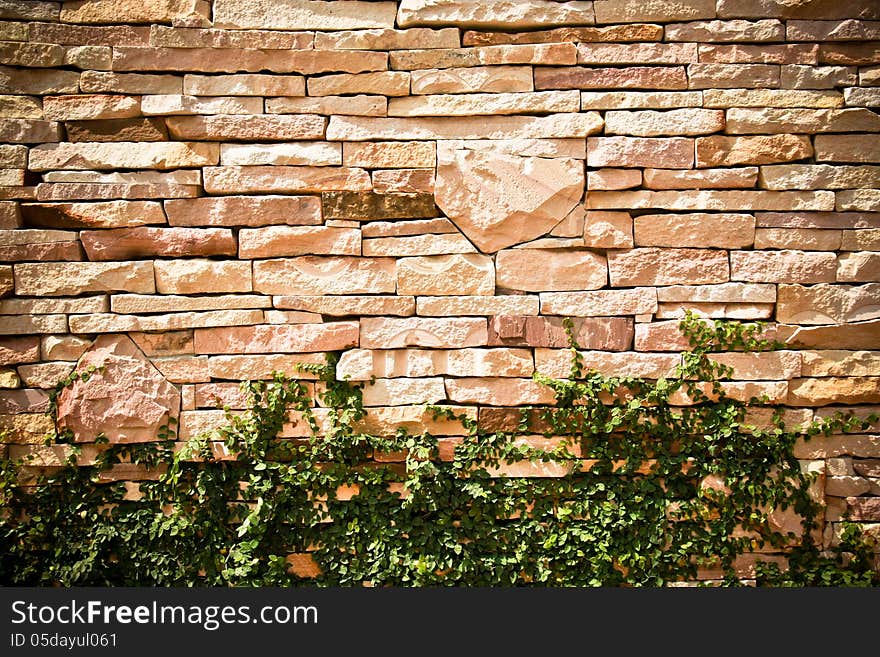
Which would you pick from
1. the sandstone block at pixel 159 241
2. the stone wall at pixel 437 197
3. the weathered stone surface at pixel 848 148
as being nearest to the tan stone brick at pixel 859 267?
the stone wall at pixel 437 197

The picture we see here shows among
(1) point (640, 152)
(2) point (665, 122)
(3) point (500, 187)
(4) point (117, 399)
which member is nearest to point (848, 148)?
(2) point (665, 122)

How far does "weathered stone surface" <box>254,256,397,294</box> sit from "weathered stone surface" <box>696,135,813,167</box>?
151 centimetres

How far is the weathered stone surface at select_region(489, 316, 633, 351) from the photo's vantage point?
2744 mm

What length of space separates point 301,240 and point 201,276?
0.48m

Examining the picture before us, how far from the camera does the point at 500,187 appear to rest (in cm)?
272

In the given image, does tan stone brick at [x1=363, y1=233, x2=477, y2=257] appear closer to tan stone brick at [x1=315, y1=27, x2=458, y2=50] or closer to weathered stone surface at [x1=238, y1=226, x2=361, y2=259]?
weathered stone surface at [x1=238, y1=226, x2=361, y2=259]

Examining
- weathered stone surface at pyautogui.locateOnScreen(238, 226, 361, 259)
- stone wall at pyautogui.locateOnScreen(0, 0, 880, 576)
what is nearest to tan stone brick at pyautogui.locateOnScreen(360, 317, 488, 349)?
stone wall at pyautogui.locateOnScreen(0, 0, 880, 576)

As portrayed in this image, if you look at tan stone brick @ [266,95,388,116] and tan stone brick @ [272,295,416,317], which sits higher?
tan stone brick @ [266,95,388,116]

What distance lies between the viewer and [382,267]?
2.76 metres

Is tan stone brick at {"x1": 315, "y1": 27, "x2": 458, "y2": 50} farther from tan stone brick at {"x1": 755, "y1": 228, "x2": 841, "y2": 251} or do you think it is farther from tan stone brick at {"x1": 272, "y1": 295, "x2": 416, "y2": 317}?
tan stone brick at {"x1": 755, "y1": 228, "x2": 841, "y2": 251}

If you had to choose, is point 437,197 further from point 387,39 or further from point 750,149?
point 750,149

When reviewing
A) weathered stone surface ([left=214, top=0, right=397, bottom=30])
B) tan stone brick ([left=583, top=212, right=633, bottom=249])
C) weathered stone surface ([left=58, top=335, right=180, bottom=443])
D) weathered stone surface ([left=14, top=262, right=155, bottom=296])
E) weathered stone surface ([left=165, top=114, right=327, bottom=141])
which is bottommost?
weathered stone surface ([left=58, top=335, right=180, bottom=443])

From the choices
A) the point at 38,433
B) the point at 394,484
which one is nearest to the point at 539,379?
the point at 394,484

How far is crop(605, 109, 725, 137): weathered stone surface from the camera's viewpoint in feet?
8.93
